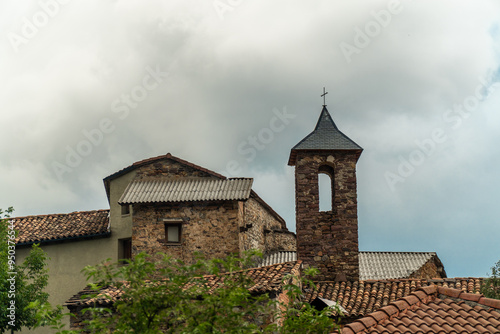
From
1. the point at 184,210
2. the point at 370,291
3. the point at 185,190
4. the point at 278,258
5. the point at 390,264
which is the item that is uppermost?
the point at 185,190

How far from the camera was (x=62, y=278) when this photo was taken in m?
23.7

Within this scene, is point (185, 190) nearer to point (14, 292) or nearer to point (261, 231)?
point (261, 231)

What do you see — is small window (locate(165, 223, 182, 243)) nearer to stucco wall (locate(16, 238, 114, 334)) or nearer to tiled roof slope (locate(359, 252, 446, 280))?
stucco wall (locate(16, 238, 114, 334))

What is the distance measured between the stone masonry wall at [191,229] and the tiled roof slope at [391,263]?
18.8 feet

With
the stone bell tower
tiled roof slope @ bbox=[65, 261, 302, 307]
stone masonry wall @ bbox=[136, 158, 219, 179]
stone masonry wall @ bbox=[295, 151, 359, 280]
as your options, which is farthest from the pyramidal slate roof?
tiled roof slope @ bbox=[65, 261, 302, 307]

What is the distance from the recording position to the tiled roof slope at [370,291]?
55.6 feet

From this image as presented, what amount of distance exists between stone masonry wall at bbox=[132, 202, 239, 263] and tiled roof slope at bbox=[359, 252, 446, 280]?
18.8 feet

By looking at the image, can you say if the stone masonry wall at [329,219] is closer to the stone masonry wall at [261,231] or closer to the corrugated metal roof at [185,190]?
the corrugated metal roof at [185,190]

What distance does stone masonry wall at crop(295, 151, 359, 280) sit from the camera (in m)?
19.7

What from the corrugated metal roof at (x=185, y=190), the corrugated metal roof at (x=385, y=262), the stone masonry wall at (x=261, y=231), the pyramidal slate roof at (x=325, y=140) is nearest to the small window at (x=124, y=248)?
the corrugated metal roof at (x=185, y=190)

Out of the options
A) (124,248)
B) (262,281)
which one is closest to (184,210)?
(124,248)

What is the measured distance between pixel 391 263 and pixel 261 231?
222 inches

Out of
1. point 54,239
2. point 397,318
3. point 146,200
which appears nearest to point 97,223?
point 54,239

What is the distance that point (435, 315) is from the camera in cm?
1109
